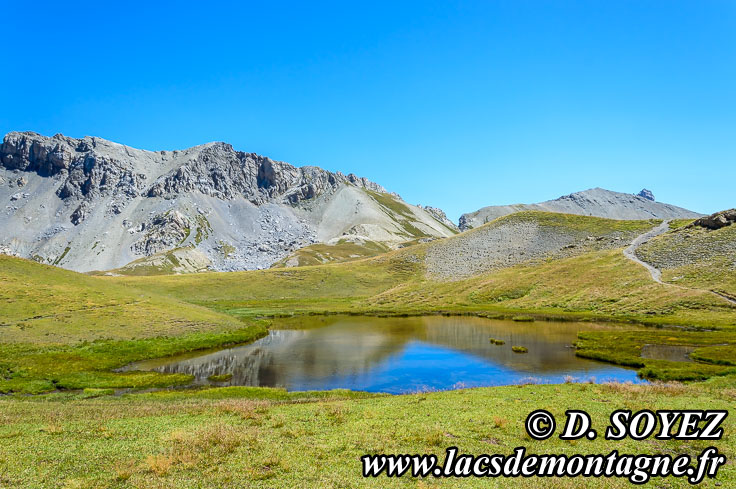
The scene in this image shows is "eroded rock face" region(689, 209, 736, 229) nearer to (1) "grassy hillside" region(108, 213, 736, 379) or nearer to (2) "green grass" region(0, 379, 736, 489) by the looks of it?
(1) "grassy hillside" region(108, 213, 736, 379)

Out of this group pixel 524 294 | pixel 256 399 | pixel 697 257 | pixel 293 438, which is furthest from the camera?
pixel 524 294

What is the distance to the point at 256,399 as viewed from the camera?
117 ft

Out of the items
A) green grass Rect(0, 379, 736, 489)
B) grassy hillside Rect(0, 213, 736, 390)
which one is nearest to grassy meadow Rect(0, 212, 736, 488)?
green grass Rect(0, 379, 736, 489)

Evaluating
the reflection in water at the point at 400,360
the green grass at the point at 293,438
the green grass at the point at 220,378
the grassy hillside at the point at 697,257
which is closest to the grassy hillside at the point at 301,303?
the grassy hillside at the point at 697,257

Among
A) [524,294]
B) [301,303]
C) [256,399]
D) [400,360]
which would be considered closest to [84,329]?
[256,399]

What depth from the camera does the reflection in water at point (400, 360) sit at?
46.2 metres

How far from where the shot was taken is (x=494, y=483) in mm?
15070

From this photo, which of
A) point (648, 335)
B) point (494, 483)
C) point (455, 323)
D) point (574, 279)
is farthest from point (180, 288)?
point (494, 483)

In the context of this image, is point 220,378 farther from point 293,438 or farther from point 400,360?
point 293,438

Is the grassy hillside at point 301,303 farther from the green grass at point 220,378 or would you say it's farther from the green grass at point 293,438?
the green grass at point 293,438

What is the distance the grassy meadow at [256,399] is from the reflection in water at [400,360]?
4.97 meters

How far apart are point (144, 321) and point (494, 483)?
7547 centimetres

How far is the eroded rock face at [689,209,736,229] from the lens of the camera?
11988cm

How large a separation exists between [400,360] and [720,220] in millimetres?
121876
